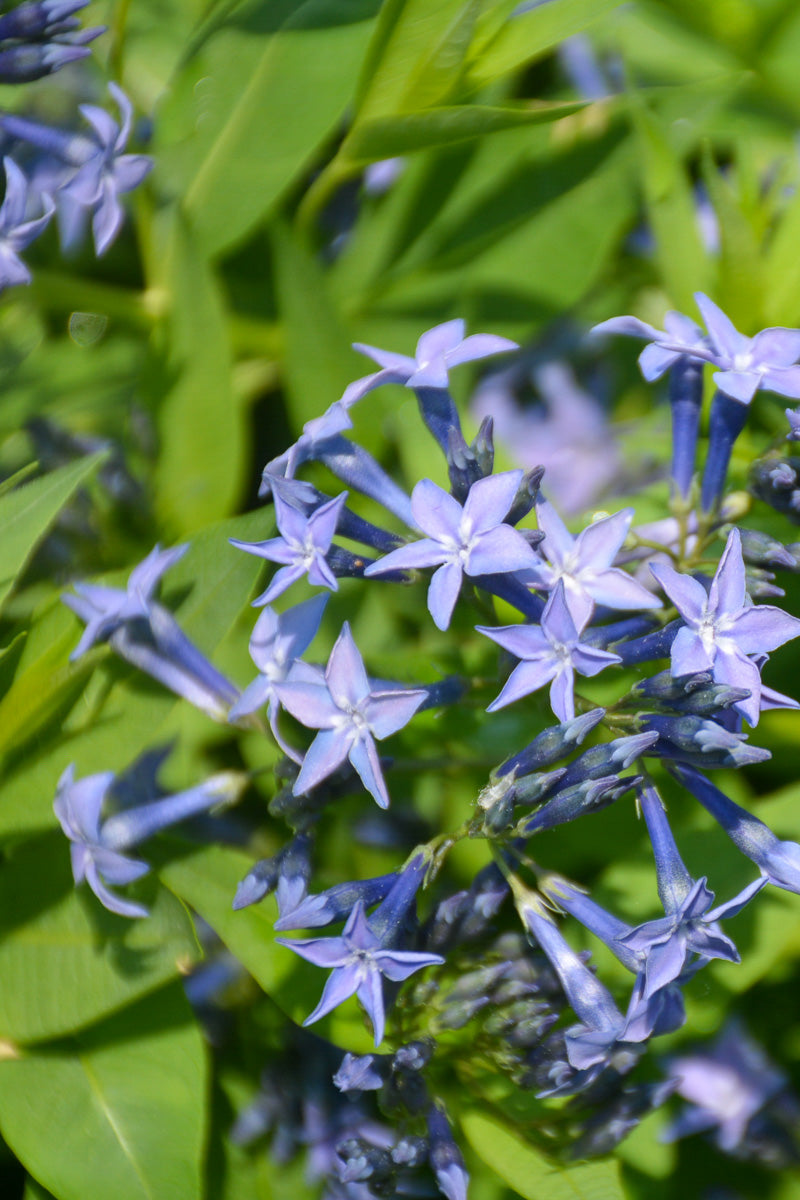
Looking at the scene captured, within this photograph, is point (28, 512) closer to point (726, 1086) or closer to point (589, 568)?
point (589, 568)

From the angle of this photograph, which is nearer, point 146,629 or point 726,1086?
point 146,629

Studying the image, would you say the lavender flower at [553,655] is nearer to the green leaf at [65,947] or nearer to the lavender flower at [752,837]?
the lavender flower at [752,837]

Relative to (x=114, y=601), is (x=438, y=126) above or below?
above

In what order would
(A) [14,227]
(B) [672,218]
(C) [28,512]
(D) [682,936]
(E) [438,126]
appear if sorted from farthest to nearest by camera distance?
(B) [672,218] → (E) [438,126] → (A) [14,227] → (C) [28,512] → (D) [682,936]

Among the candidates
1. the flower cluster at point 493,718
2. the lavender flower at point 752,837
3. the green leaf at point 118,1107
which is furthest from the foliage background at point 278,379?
the lavender flower at point 752,837

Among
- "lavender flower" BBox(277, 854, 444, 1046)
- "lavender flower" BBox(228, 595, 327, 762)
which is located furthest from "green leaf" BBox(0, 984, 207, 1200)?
"lavender flower" BBox(228, 595, 327, 762)

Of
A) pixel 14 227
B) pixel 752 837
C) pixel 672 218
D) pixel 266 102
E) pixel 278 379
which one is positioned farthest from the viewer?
pixel 278 379

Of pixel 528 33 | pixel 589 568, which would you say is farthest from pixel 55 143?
pixel 589 568

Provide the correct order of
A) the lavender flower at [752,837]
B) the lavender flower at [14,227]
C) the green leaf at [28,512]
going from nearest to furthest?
the lavender flower at [752,837], the green leaf at [28,512], the lavender flower at [14,227]
